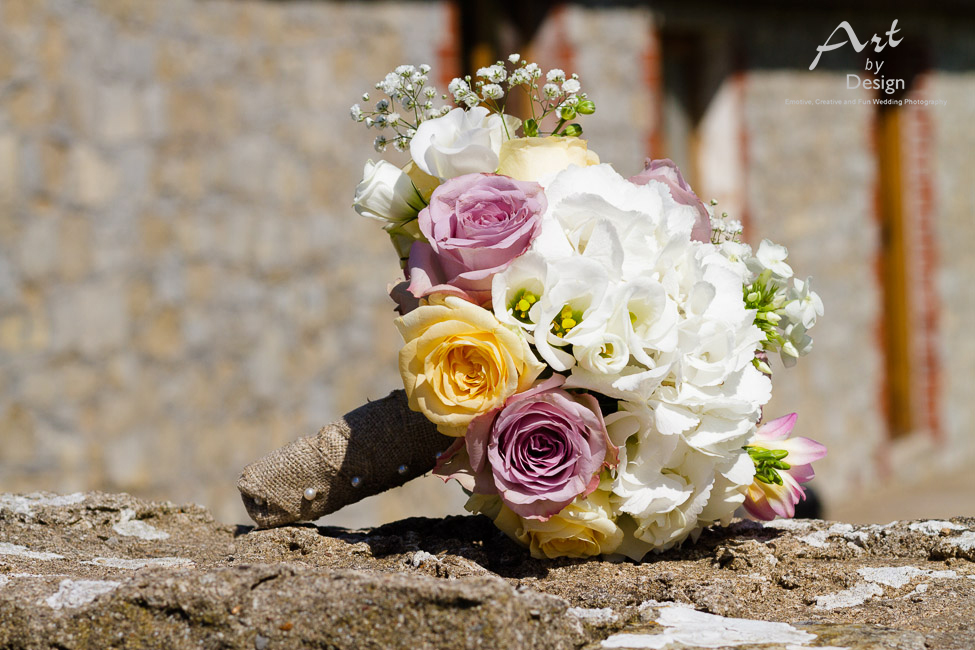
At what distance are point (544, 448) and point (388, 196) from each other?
1.47 ft

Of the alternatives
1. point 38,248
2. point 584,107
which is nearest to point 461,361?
point 584,107

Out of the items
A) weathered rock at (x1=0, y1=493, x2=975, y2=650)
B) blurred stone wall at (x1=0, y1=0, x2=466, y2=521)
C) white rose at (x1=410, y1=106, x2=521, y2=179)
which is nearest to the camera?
weathered rock at (x1=0, y1=493, x2=975, y2=650)

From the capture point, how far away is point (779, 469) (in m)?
1.72

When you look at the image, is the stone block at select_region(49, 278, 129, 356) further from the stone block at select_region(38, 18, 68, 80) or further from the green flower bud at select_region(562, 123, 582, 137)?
the green flower bud at select_region(562, 123, 582, 137)

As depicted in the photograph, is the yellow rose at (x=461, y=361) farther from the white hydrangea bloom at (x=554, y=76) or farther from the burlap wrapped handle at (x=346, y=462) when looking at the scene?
the white hydrangea bloom at (x=554, y=76)

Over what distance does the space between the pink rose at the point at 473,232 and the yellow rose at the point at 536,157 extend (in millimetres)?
64

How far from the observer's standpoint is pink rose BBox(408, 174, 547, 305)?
1.51m

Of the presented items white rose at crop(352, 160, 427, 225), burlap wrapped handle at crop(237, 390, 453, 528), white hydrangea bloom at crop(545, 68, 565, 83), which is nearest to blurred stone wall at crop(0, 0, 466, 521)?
burlap wrapped handle at crop(237, 390, 453, 528)

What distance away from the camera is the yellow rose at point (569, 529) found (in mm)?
1568

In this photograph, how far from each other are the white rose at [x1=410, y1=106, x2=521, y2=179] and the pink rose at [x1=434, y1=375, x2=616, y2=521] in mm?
336

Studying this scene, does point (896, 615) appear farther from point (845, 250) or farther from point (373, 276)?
point (845, 250)

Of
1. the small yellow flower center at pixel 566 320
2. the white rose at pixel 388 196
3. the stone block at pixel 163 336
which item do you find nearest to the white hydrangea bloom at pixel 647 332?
the small yellow flower center at pixel 566 320

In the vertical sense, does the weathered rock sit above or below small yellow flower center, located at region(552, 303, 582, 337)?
below

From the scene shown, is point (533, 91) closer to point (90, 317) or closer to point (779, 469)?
point (779, 469)
